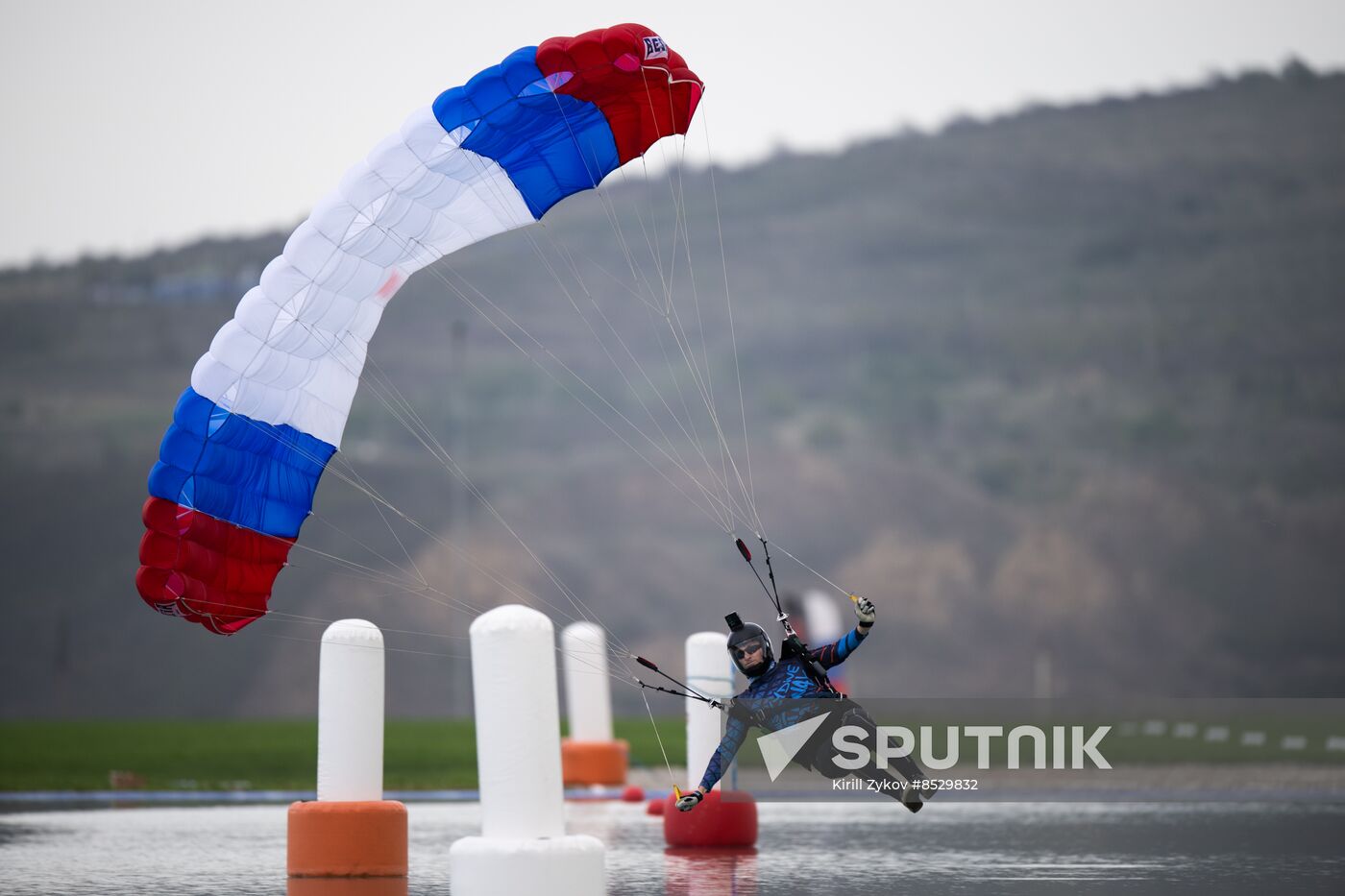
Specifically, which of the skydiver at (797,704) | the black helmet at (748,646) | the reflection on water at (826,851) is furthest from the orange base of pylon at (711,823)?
the black helmet at (748,646)

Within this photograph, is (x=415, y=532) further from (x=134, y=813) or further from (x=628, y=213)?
(x=134, y=813)

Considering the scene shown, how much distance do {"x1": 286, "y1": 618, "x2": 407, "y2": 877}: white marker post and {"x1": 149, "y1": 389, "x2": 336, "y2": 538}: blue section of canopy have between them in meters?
1.34

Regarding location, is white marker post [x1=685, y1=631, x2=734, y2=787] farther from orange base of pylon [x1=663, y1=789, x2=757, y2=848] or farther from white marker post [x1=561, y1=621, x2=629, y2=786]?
white marker post [x1=561, y1=621, x2=629, y2=786]

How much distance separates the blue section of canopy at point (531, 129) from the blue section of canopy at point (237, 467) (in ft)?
7.64

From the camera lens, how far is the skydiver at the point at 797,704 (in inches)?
419

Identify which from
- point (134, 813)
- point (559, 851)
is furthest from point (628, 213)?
point (559, 851)

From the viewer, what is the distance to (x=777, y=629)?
5412 cm

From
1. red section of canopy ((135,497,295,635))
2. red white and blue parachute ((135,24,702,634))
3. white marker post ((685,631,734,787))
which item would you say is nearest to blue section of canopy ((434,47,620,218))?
red white and blue parachute ((135,24,702,634))

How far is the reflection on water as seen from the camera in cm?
1058

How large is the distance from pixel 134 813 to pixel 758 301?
7168 centimetres

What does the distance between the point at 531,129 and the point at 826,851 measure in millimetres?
5450

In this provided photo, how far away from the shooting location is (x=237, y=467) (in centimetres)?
1198

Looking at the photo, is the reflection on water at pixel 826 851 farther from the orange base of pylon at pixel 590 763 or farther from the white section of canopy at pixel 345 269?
the white section of canopy at pixel 345 269

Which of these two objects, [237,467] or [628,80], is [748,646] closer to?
[237,467]
